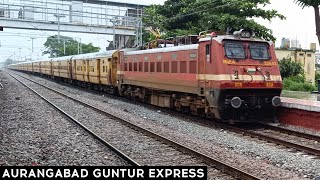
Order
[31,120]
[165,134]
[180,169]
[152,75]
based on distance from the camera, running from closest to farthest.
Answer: [180,169] → [165,134] → [31,120] → [152,75]

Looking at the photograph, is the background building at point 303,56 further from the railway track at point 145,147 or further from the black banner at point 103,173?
the black banner at point 103,173

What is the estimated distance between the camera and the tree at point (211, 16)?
2427 cm

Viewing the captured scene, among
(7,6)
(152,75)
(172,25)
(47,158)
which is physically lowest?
(47,158)

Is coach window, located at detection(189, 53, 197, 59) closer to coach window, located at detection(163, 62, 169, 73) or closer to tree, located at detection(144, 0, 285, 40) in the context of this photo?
coach window, located at detection(163, 62, 169, 73)

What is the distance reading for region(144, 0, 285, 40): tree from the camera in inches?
955

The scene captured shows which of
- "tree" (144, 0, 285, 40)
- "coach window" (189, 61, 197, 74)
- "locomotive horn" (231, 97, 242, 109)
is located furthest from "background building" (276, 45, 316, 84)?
"locomotive horn" (231, 97, 242, 109)

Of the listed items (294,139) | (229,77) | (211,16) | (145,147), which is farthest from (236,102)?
(211,16)

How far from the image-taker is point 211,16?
2541cm

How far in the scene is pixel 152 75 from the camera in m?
18.8

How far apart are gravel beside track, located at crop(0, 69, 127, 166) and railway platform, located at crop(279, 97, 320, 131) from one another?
741 cm

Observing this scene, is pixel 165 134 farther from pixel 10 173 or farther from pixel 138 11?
pixel 138 11

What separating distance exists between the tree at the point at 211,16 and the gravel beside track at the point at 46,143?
12295 mm

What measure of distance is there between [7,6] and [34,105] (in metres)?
29.6

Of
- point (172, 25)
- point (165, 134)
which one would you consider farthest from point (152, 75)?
point (172, 25)
